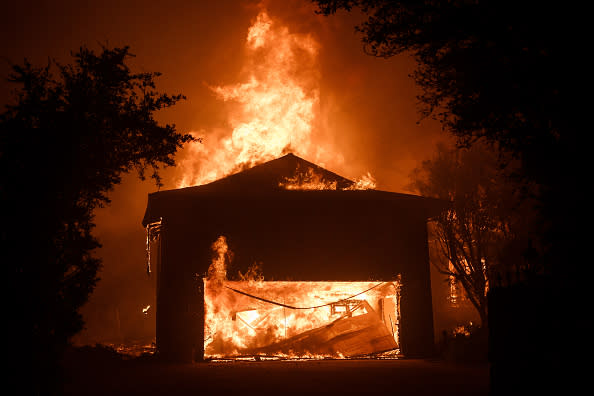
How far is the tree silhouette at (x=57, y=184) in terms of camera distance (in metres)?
9.28

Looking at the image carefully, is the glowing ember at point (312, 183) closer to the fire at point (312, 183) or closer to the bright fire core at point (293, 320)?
the fire at point (312, 183)

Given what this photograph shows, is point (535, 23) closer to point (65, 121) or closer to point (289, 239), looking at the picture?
point (65, 121)

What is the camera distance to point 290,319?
21.0m

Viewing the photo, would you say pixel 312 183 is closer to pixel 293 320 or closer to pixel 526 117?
pixel 293 320

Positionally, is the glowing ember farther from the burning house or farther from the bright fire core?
the bright fire core

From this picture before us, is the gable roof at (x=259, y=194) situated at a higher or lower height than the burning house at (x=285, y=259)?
higher

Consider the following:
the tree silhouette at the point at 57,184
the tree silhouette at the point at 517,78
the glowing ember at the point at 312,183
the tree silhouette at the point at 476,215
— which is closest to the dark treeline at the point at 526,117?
the tree silhouette at the point at 517,78

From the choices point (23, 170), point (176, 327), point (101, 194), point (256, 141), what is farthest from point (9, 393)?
point (256, 141)

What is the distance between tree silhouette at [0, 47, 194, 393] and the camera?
9.28 meters

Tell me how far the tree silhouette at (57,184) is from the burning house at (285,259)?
17.2ft

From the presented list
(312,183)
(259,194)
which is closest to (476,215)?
(312,183)

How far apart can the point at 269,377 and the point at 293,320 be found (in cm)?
840

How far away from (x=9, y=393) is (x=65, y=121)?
5.99m

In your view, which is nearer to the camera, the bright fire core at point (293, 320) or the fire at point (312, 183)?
the bright fire core at point (293, 320)
